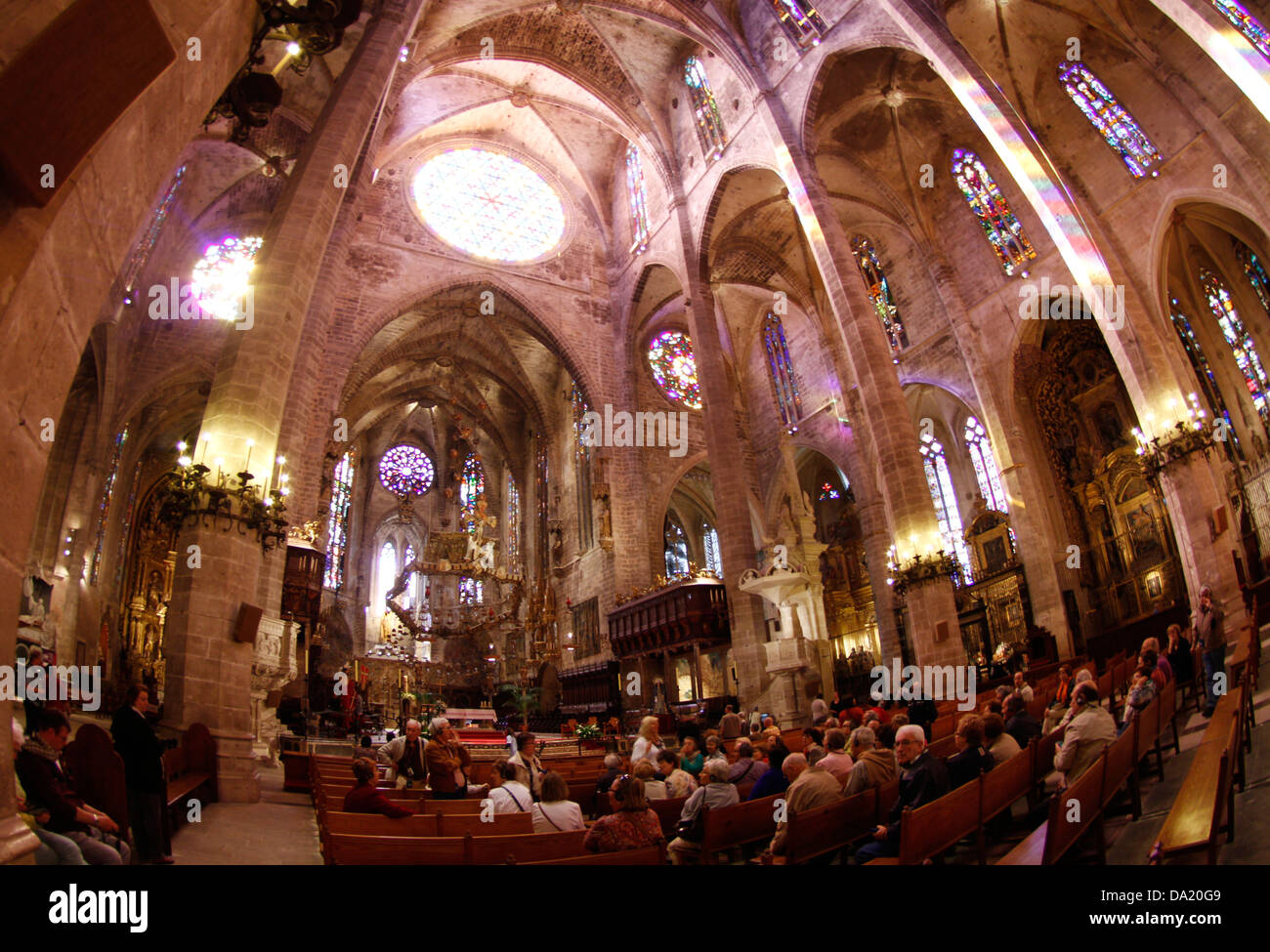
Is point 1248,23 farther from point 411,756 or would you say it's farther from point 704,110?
point 411,756

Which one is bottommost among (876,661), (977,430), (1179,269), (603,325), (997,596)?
(876,661)

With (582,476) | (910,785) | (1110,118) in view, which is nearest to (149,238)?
(582,476)

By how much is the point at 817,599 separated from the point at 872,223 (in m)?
11.3

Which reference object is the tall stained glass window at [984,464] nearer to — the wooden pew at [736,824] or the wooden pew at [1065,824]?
the wooden pew at [736,824]

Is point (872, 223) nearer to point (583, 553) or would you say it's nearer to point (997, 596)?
point (997, 596)

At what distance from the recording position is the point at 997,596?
18.0m

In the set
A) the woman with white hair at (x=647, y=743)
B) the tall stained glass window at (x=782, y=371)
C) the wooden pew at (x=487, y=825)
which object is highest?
the tall stained glass window at (x=782, y=371)

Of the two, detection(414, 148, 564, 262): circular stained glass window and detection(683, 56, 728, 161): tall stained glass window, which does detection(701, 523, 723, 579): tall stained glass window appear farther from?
detection(683, 56, 728, 161): tall stained glass window

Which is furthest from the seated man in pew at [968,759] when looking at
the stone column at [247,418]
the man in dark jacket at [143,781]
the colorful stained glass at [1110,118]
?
the colorful stained glass at [1110,118]

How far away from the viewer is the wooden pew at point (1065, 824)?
2.57 meters

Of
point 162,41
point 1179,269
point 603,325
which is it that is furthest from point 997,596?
point 162,41

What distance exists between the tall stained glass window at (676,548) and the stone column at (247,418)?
63.0 ft

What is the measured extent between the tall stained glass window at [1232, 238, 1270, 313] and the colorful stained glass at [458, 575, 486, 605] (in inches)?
873

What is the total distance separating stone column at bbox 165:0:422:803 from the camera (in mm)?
6508
